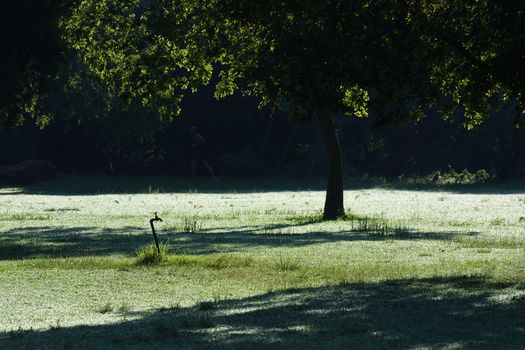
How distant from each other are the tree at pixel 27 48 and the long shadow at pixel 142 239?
4.44m

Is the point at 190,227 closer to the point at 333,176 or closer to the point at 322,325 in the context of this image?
the point at 333,176

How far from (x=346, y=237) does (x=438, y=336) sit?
1907 centimetres

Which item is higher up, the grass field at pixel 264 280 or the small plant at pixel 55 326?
the grass field at pixel 264 280

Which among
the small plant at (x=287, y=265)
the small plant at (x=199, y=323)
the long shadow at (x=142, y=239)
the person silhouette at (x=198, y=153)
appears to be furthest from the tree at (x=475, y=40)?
the person silhouette at (x=198, y=153)

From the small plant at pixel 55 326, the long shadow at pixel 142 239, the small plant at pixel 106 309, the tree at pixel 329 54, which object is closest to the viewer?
the small plant at pixel 55 326

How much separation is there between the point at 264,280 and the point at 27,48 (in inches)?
611

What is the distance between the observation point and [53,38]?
1369 inches

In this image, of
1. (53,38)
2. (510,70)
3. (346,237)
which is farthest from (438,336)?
(53,38)

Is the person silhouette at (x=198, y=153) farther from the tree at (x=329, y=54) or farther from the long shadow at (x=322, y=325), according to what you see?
the long shadow at (x=322, y=325)

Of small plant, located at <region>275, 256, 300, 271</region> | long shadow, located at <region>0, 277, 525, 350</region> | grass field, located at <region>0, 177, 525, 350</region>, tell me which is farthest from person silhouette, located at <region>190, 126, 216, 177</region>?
long shadow, located at <region>0, 277, 525, 350</region>

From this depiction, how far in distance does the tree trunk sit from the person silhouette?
42189 millimetres

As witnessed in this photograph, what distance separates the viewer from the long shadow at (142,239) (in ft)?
94.3

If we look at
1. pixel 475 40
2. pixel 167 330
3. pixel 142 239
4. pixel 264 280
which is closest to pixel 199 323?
pixel 167 330

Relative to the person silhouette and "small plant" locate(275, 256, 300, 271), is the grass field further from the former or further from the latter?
the person silhouette
